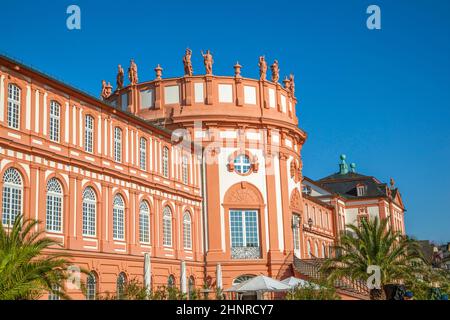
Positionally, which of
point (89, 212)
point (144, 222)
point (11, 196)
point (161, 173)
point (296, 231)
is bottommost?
point (296, 231)

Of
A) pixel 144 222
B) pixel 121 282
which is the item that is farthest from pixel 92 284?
pixel 144 222

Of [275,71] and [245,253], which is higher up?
[275,71]

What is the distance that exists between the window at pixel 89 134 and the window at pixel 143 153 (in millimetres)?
4501

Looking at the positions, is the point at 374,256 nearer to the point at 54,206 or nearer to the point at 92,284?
the point at 92,284

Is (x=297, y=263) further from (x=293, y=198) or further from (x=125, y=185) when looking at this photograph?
(x=125, y=185)

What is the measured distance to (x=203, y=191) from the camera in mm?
41125

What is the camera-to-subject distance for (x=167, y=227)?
36.9m

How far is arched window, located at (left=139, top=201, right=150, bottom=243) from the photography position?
34.1m

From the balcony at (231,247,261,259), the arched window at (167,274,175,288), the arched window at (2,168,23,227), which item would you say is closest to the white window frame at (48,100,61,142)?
the arched window at (2,168,23,227)

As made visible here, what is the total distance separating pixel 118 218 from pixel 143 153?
469 centimetres

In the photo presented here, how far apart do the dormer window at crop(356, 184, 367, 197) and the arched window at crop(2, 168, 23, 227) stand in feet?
201

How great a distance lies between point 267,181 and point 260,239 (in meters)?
3.78

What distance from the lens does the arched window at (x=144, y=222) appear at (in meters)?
34.1
